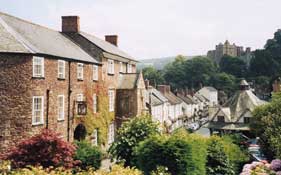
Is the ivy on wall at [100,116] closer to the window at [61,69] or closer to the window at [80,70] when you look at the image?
the window at [80,70]

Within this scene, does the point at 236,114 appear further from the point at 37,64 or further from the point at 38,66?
the point at 37,64

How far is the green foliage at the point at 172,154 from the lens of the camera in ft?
61.1

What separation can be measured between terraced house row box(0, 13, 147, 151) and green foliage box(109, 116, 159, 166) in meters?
6.45

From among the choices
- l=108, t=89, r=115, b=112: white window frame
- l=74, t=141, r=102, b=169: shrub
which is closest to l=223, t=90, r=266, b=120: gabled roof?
l=108, t=89, r=115, b=112: white window frame

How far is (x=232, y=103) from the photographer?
57.9 m

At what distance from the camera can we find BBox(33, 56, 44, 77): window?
81.4 ft

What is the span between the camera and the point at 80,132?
1267 inches

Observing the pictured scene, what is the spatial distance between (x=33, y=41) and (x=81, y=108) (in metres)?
7.58

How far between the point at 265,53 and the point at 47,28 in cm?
10311

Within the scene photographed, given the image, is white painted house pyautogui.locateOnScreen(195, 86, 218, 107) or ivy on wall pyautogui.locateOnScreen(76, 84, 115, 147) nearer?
ivy on wall pyautogui.locateOnScreen(76, 84, 115, 147)

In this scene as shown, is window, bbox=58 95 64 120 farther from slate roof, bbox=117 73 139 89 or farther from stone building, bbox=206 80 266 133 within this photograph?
stone building, bbox=206 80 266 133

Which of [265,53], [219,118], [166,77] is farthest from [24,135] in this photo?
[166,77]

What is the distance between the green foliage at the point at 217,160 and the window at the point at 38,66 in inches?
521

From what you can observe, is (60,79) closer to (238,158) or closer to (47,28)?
(47,28)
